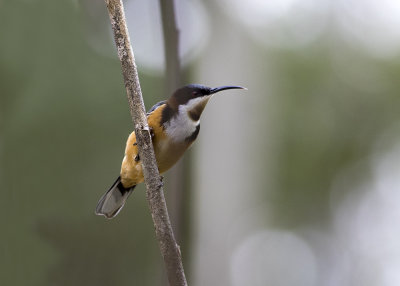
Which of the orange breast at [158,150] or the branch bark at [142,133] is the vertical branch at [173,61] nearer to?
the branch bark at [142,133]

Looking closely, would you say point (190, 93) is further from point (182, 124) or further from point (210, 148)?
point (210, 148)

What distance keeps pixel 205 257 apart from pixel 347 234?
5.11m

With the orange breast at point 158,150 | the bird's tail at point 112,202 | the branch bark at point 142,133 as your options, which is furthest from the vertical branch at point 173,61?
the bird's tail at point 112,202

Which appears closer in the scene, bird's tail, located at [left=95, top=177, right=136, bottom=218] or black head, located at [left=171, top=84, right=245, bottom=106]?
black head, located at [left=171, top=84, right=245, bottom=106]

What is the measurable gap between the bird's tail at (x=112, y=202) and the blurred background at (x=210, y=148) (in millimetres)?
952

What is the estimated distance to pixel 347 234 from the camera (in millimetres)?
9898

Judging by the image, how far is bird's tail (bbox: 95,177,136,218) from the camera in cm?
355

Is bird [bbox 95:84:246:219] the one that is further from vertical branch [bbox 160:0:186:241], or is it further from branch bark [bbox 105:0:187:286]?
branch bark [bbox 105:0:187:286]

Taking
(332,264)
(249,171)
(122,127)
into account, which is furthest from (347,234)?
(122,127)

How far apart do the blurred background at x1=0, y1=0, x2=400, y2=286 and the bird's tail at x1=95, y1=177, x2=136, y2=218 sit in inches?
37.5

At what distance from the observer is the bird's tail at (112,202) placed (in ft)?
11.6

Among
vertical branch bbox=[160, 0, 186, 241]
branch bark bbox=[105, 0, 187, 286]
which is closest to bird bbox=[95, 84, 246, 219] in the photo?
vertical branch bbox=[160, 0, 186, 241]

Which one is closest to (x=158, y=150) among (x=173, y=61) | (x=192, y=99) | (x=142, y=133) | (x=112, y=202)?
(x=192, y=99)

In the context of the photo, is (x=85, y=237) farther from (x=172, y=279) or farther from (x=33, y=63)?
(x=172, y=279)
